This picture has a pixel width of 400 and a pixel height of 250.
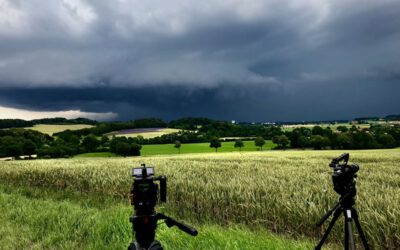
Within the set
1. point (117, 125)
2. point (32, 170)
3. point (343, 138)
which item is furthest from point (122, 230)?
point (117, 125)

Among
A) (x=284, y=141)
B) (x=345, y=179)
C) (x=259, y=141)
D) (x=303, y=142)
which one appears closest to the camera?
(x=345, y=179)

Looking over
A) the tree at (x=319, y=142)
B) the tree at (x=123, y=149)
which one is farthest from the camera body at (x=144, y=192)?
the tree at (x=319, y=142)

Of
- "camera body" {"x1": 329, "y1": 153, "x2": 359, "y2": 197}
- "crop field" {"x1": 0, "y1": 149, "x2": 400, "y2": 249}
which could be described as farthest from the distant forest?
"camera body" {"x1": 329, "y1": 153, "x2": 359, "y2": 197}

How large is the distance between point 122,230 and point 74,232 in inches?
59.6

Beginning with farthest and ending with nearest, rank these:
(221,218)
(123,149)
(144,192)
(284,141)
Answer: (284,141), (123,149), (221,218), (144,192)

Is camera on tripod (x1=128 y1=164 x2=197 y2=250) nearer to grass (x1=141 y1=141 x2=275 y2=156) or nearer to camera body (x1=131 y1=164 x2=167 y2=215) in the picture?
camera body (x1=131 y1=164 x2=167 y2=215)

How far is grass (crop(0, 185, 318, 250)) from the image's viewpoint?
6.68 meters

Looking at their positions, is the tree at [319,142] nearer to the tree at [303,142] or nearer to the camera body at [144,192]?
the tree at [303,142]

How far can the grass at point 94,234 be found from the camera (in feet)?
21.9

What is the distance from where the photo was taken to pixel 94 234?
26.0ft

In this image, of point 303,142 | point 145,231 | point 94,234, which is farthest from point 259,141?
point 145,231

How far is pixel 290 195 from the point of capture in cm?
1151

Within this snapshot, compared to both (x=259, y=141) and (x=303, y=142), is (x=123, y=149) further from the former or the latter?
(x=303, y=142)

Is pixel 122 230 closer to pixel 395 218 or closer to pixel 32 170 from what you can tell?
pixel 395 218
